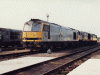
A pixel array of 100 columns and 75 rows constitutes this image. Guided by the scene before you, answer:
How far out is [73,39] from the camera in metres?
28.3

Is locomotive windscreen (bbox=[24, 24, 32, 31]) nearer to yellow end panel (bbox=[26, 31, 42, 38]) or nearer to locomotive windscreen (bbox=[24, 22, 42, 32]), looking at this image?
locomotive windscreen (bbox=[24, 22, 42, 32])

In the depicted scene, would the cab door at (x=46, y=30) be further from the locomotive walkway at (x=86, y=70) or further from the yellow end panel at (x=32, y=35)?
the locomotive walkway at (x=86, y=70)

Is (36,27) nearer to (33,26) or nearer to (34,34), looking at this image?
(33,26)

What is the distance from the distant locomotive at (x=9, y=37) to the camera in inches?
1027

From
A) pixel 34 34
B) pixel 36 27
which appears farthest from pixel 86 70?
pixel 36 27

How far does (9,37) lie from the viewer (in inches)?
1084

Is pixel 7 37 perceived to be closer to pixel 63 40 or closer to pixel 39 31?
pixel 63 40

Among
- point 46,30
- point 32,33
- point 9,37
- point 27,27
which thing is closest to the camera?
point 32,33

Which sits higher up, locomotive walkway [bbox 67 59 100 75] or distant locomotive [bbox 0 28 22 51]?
distant locomotive [bbox 0 28 22 51]

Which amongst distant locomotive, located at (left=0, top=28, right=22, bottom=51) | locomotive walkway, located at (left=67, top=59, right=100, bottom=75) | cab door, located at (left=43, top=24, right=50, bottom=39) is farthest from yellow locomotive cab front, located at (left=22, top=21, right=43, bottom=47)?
locomotive walkway, located at (left=67, top=59, right=100, bottom=75)

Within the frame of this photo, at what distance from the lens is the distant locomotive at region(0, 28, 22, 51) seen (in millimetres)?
26094

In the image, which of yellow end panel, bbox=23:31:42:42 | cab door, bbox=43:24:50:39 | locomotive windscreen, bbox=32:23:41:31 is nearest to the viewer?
yellow end panel, bbox=23:31:42:42

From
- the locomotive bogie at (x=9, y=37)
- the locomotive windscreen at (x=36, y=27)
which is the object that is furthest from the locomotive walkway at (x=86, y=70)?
the locomotive bogie at (x=9, y=37)

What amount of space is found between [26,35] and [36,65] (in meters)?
8.49
